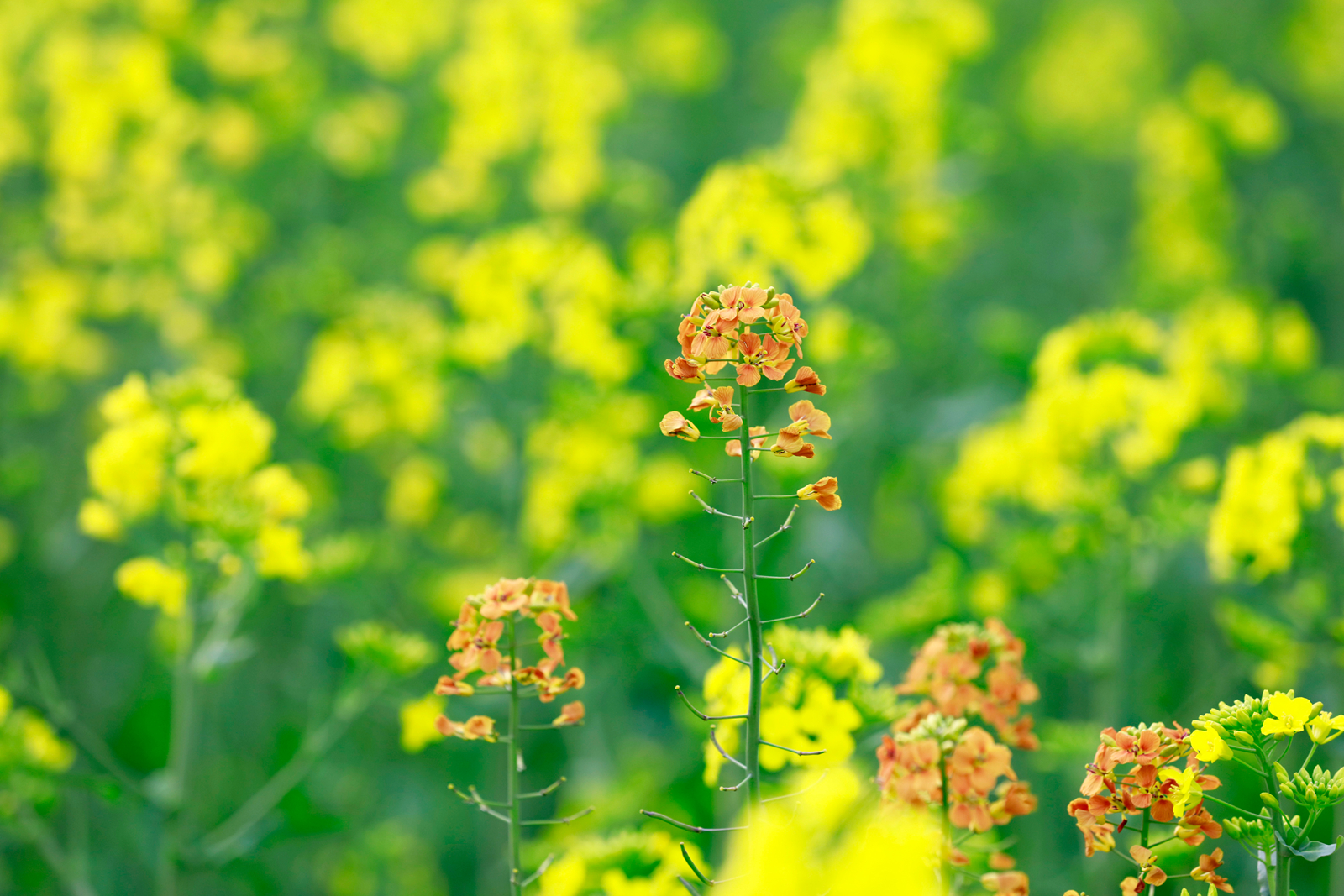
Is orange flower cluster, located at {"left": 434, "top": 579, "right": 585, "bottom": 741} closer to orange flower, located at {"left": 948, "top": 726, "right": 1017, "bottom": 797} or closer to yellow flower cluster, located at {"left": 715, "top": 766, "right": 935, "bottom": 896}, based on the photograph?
yellow flower cluster, located at {"left": 715, "top": 766, "right": 935, "bottom": 896}

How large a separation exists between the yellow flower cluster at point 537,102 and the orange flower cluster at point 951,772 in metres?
3.38

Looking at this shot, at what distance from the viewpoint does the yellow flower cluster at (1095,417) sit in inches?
119

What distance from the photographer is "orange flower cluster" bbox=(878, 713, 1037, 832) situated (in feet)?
4.99

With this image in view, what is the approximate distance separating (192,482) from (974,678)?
6.51 feet

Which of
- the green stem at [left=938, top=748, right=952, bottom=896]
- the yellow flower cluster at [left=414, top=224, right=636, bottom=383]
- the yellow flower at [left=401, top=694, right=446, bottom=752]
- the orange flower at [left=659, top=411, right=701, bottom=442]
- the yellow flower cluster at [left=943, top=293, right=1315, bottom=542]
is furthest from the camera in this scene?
the yellow flower cluster at [left=414, top=224, right=636, bottom=383]

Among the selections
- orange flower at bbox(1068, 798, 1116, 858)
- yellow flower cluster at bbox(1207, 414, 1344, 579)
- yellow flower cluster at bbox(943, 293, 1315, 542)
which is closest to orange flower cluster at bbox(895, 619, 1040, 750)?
orange flower at bbox(1068, 798, 1116, 858)

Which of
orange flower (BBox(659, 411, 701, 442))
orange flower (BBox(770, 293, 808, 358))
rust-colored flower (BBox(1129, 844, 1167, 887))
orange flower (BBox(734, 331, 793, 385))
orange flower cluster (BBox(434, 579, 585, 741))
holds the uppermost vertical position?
orange flower (BBox(770, 293, 808, 358))

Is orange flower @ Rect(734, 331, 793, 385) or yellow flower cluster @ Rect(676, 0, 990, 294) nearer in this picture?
orange flower @ Rect(734, 331, 793, 385)

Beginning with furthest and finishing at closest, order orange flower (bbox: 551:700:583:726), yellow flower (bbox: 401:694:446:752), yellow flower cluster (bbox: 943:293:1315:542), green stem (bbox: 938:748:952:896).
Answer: yellow flower cluster (bbox: 943:293:1315:542), yellow flower (bbox: 401:694:446:752), orange flower (bbox: 551:700:583:726), green stem (bbox: 938:748:952:896)

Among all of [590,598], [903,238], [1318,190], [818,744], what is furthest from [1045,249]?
[818,744]

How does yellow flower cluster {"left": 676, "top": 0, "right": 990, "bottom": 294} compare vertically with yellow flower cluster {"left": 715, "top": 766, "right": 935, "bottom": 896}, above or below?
above

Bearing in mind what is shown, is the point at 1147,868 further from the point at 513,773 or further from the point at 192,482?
the point at 192,482

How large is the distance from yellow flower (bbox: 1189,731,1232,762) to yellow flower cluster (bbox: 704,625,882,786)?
2.01ft

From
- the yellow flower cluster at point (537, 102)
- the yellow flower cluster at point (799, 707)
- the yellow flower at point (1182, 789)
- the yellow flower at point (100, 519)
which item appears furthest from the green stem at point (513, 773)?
the yellow flower cluster at point (537, 102)
